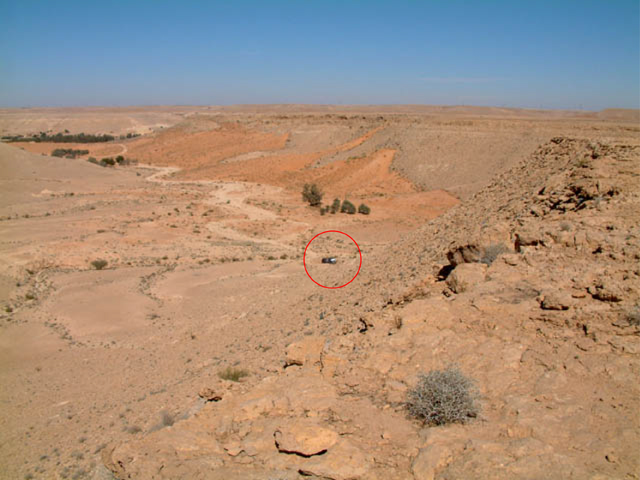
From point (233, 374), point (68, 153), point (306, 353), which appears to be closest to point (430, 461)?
point (306, 353)

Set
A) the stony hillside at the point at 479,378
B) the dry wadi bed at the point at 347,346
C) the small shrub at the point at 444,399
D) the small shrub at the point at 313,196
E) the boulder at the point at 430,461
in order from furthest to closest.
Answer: the small shrub at the point at 313,196 < the small shrub at the point at 444,399 < the dry wadi bed at the point at 347,346 < the stony hillside at the point at 479,378 < the boulder at the point at 430,461

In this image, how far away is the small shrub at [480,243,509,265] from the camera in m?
7.30

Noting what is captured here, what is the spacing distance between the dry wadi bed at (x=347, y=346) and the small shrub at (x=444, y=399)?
4.4 inches

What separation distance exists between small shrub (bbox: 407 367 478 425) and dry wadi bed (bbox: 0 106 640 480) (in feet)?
0.36

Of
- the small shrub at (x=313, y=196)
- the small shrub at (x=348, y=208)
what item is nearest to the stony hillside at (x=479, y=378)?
the small shrub at (x=348, y=208)

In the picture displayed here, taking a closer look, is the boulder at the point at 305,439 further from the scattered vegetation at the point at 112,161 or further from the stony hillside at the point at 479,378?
the scattered vegetation at the point at 112,161

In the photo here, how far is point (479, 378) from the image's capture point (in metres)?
4.98

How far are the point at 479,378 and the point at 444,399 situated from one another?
66cm

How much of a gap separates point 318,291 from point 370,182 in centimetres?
2559

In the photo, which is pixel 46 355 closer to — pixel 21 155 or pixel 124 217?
pixel 124 217

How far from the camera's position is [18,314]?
509 inches

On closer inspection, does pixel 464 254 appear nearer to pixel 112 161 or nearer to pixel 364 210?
pixel 364 210

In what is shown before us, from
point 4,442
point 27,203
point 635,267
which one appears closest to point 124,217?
point 27,203

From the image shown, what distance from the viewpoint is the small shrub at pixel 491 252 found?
730 cm
